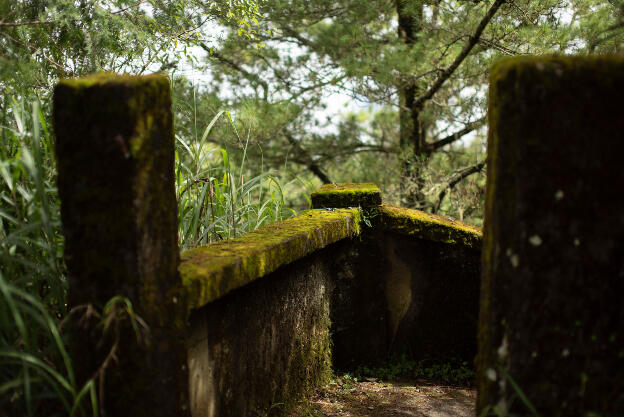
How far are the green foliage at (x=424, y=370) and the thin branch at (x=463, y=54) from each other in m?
3.34

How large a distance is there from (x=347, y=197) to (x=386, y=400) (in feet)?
4.49

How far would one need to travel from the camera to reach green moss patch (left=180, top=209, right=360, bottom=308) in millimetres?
1778

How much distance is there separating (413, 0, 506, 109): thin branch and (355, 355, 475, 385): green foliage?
11.0ft

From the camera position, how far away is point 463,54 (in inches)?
219

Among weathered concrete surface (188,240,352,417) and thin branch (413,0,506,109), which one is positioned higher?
thin branch (413,0,506,109)

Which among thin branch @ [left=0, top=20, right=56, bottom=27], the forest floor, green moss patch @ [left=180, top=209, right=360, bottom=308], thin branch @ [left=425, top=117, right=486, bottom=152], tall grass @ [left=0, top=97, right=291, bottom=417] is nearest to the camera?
tall grass @ [left=0, top=97, right=291, bottom=417]

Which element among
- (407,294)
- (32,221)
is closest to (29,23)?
(32,221)

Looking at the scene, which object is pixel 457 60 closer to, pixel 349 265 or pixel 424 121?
pixel 424 121

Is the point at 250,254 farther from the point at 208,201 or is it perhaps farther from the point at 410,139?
the point at 410,139

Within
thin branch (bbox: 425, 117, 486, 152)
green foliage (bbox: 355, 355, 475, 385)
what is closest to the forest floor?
green foliage (bbox: 355, 355, 475, 385)

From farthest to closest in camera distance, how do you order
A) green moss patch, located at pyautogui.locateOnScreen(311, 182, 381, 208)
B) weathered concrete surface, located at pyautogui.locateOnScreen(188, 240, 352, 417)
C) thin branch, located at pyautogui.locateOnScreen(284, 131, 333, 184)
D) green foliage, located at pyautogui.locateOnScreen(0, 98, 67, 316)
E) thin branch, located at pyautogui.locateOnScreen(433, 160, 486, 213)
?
thin branch, located at pyautogui.locateOnScreen(284, 131, 333, 184) < thin branch, located at pyautogui.locateOnScreen(433, 160, 486, 213) < green moss patch, located at pyautogui.locateOnScreen(311, 182, 381, 208) < weathered concrete surface, located at pyautogui.locateOnScreen(188, 240, 352, 417) < green foliage, located at pyautogui.locateOnScreen(0, 98, 67, 316)

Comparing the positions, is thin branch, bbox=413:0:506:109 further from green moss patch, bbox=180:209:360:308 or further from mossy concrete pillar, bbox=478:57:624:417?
mossy concrete pillar, bbox=478:57:624:417

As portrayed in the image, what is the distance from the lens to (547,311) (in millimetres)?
1604

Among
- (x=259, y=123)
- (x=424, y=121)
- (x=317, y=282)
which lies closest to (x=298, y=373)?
(x=317, y=282)
